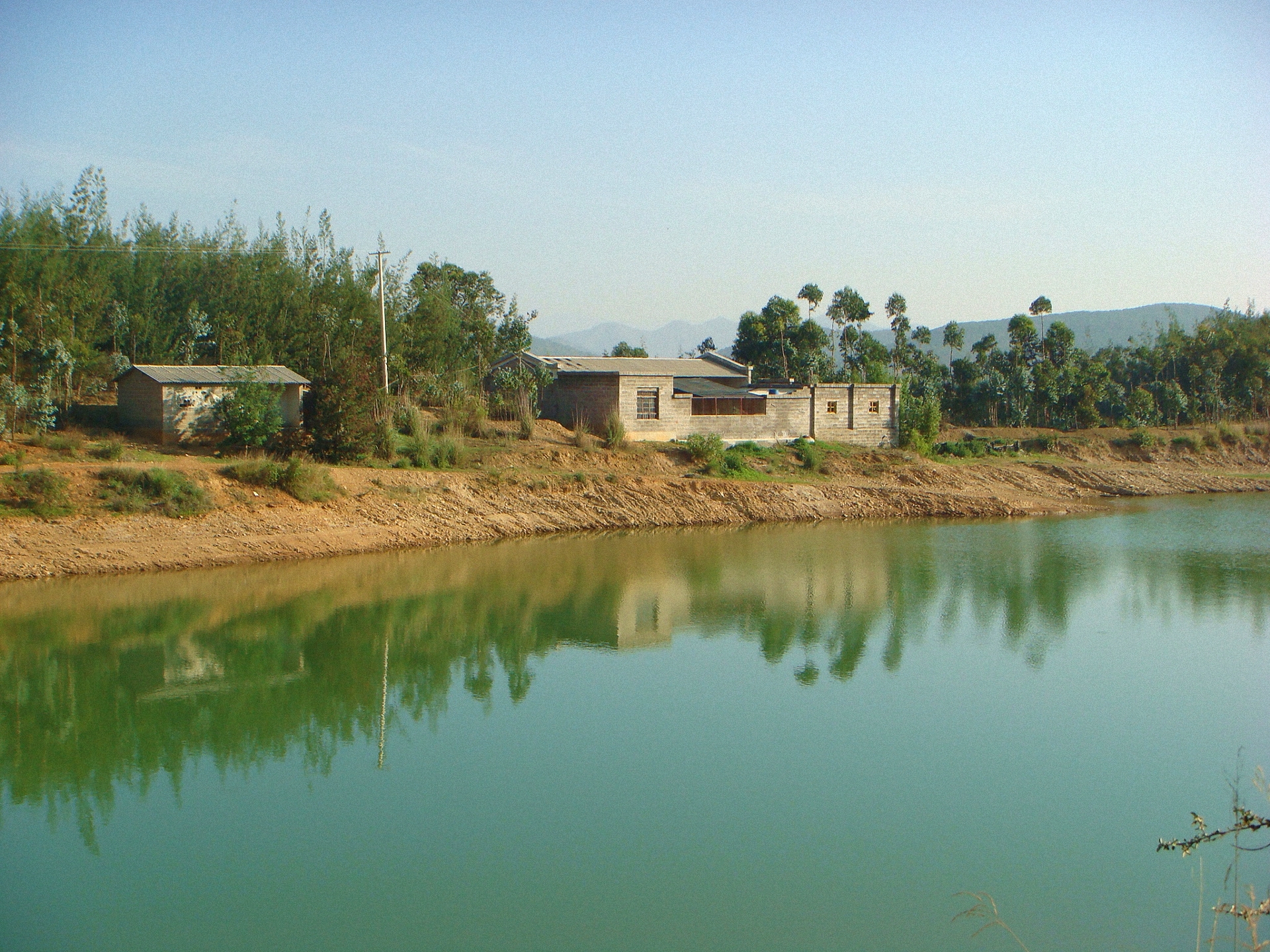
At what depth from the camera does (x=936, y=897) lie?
26.0 feet

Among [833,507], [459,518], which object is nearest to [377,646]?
[459,518]

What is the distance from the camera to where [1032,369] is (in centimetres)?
4425

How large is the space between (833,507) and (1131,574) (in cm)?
994

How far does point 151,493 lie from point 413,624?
25.2 ft

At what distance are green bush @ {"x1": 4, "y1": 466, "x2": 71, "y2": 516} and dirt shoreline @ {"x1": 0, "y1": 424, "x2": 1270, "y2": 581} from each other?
0.26 metres

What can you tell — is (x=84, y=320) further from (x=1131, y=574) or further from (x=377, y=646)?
(x=1131, y=574)

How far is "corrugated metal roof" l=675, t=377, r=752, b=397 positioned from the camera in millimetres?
33250

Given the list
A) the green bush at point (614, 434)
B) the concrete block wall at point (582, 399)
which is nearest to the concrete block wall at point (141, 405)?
the concrete block wall at point (582, 399)

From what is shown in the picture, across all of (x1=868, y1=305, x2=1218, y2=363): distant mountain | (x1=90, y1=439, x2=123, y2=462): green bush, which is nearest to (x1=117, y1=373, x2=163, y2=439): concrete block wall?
(x1=90, y1=439, x2=123, y2=462): green bush

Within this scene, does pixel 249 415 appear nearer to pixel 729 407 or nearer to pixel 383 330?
pixel 383 330

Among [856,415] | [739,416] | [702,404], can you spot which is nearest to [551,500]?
[702,404]

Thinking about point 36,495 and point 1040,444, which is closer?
point 36,495

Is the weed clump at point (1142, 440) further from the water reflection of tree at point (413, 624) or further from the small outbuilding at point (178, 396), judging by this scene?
the small outbuilding at point (178, 396)

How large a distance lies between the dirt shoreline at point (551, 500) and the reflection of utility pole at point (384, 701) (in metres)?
7.00
